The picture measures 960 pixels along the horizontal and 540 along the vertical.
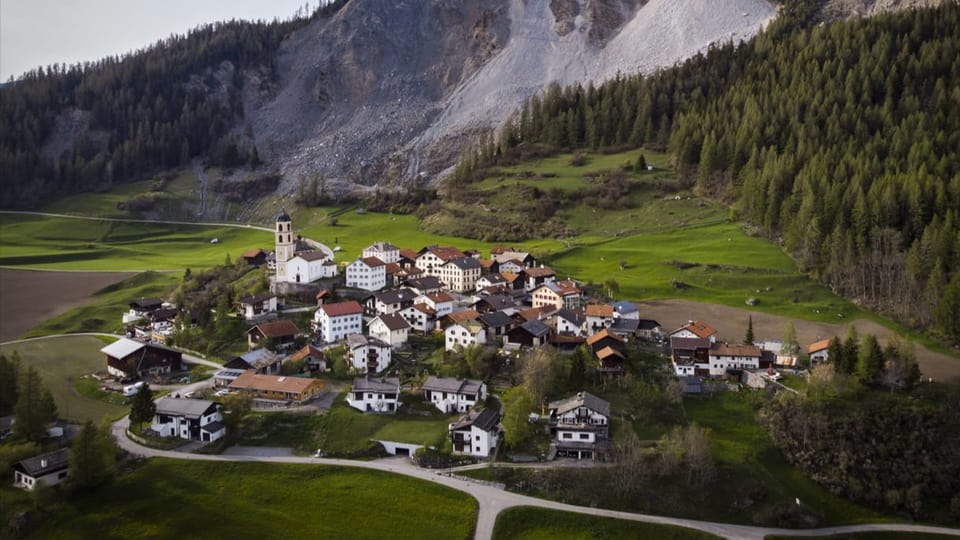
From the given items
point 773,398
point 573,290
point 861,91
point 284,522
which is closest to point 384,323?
point 573,290

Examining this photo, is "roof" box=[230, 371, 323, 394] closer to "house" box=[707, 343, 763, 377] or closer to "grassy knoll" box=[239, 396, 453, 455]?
"grassy knoll" box=[239, 396, 453, 455]

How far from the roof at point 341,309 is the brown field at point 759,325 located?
28384 mm

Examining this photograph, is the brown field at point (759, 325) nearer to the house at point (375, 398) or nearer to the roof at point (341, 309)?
the roof at point (341, 309)

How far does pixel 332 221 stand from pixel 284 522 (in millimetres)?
101698

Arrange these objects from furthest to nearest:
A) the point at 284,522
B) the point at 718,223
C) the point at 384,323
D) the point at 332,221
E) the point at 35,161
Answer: the point at 35,161
the point at 332,221
the point at 718,223
the point at 384,323
the point at 284,522

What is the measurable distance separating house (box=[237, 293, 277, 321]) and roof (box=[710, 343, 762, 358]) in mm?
43579

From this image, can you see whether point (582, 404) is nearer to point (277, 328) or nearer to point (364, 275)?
point (277, 328)

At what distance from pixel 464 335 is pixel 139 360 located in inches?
1099

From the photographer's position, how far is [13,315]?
86812 mm

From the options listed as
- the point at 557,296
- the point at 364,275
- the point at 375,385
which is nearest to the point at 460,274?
the point at 364,275

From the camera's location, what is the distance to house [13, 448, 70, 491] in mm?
44875

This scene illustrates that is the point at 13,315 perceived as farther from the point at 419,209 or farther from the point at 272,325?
the point at 419,209

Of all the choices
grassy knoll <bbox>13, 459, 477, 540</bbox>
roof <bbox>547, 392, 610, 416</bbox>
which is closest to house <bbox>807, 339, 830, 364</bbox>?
roof <bbox>547, 392, 610, 416</bbox>

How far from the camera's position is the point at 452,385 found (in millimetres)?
56719
